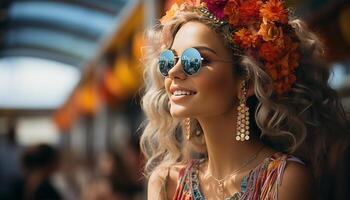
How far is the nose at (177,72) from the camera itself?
5.42 feet

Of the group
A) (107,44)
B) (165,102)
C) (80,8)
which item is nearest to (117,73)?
(107,44)

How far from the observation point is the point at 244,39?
164 centimetres

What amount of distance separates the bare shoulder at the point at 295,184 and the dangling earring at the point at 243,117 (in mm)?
124

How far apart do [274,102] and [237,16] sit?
21 cm

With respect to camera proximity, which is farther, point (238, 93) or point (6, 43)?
point (6, 43)

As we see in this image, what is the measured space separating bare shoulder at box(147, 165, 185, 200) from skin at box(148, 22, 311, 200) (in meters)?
0.08

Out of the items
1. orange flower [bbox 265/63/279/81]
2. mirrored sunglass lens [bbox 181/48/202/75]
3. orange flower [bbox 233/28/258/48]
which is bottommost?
orange flower [bbox 265/63/279/81]

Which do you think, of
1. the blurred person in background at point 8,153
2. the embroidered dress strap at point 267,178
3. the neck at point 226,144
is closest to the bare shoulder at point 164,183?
the neck at point 226,144

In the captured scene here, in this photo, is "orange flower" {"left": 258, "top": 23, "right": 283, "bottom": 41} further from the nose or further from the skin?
the nose

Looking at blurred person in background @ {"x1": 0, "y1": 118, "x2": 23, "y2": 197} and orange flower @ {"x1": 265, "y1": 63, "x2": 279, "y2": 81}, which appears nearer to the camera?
orange flower @ {"x1": 265, "y1": 63, "x2": 279, "y2": 81}

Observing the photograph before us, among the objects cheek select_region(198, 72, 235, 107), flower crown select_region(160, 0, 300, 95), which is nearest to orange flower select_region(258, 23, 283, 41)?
flower crown select_region(160, 0, 300, 95)

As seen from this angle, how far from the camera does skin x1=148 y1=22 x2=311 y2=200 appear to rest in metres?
1.63

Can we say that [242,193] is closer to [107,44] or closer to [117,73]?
[117,73]

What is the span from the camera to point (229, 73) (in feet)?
5.44
